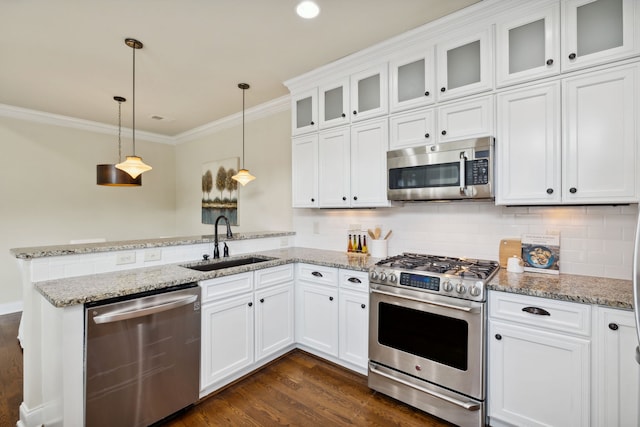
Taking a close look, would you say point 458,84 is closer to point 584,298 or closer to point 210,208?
point 584,298

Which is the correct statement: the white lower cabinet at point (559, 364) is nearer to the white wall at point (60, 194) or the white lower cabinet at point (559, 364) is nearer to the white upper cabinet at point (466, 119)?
the white upper cabinet at point (466, 119)

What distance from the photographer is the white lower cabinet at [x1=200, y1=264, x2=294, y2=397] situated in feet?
7.32

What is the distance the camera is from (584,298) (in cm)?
162

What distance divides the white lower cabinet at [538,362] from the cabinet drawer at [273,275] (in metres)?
1.66

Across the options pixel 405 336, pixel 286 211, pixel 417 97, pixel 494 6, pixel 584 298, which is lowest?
pixel 405 336

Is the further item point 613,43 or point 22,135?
point 22,135

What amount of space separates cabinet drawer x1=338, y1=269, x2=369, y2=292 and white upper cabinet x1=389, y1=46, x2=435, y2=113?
139 cm

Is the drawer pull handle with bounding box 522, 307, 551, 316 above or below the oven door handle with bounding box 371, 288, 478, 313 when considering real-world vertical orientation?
above

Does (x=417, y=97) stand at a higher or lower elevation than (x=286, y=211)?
higher

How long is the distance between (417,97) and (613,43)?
114cm

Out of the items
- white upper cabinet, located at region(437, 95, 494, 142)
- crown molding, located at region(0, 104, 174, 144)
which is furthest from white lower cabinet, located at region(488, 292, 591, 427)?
crown molding, located at region(0, 104, 174, 144)

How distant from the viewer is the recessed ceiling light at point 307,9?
2076 mm

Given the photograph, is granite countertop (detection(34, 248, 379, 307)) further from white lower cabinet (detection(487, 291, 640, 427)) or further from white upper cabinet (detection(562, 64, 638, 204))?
white upper cabinet (detection(562, 64, 638, 204))

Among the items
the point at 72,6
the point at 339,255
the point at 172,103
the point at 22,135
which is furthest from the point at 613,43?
the point at 22,135
